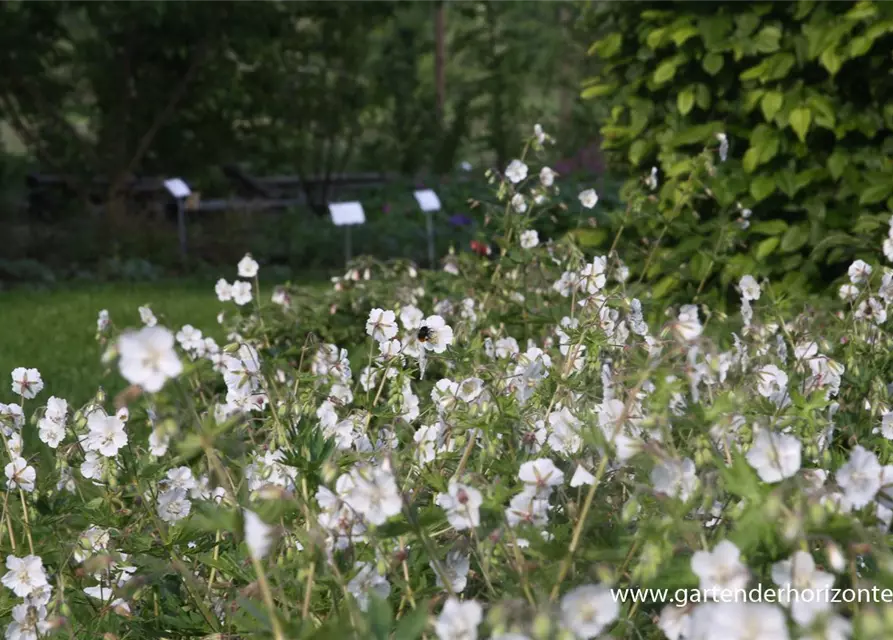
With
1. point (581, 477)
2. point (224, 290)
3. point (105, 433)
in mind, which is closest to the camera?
point (581, 477)

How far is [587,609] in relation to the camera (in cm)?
144

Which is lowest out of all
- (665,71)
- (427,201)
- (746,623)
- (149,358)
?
(427,201)

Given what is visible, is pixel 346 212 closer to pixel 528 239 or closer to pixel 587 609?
pixel 528 239

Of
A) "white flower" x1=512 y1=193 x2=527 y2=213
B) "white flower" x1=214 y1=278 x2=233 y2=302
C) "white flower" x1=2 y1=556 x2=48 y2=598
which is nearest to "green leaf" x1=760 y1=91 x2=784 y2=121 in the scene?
"white flower" x1=512 y1=193 x2=527 y2=213

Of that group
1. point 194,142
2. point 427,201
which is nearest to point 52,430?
point 427,201

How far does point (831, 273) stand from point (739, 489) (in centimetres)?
359

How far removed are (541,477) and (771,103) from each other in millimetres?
3407

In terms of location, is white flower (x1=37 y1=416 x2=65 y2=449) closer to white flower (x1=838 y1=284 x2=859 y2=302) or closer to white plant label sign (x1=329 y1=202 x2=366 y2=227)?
white flower (x1=838 y1=284 x2=859 y2=302)

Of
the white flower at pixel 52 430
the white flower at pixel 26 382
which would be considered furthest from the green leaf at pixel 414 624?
the white flower at pixel 26 382

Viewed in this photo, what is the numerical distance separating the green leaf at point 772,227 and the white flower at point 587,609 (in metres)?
3.75

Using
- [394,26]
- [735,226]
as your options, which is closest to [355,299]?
[735,226]

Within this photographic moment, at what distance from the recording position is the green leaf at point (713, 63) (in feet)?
16.3

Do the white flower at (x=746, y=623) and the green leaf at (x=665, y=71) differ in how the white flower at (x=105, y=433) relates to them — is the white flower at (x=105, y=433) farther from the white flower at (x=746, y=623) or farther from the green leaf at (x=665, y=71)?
the green leaf at (x=665, y=71)

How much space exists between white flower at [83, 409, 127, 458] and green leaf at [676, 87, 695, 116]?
3.33 metres
